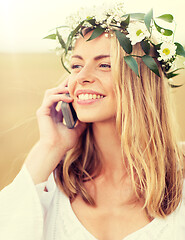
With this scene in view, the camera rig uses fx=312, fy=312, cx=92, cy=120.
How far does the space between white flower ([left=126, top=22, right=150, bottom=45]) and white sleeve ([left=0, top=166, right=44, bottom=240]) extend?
2.23ft

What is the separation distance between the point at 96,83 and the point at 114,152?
36cm

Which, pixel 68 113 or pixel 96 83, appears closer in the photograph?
pixel 96 83

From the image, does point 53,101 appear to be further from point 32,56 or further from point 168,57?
point 32,56

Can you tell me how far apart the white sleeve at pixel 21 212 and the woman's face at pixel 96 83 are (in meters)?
0.36

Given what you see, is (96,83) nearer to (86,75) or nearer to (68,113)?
(86,75)

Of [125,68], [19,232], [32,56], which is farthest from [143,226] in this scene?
[32,56]

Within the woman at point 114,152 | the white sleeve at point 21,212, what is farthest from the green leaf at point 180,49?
the white sleeve at point 21,212

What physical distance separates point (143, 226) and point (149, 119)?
16.7 inches

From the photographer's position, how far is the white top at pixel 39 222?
3.86ft

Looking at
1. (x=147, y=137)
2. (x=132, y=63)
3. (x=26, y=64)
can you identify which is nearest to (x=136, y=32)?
(x=132, y=63)

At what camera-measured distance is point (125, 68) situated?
1228mm

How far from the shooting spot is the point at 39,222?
1.20m

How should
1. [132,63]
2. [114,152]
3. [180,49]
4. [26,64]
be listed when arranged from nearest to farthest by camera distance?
[132,63], [180,49], [114,152], [26,64]

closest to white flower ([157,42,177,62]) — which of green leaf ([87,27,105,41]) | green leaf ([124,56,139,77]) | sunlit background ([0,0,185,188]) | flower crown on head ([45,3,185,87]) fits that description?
flower crown on head ([45,3,185,87])
